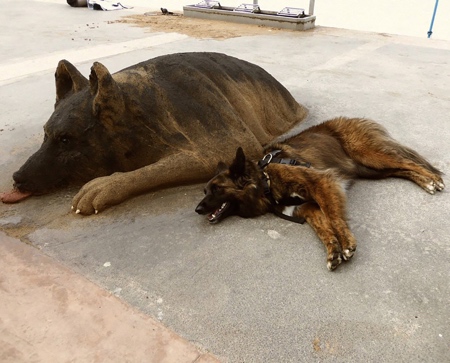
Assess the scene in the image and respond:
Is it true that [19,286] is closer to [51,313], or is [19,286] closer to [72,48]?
[51,313]

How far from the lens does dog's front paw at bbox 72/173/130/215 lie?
12.1 ft

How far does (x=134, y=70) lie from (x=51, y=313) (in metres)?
2.50

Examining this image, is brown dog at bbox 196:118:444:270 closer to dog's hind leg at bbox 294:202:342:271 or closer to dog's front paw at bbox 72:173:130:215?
dog's hind leg at bbox 294:202:342:271

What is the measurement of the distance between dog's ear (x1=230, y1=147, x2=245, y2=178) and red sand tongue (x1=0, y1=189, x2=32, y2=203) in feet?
6.59

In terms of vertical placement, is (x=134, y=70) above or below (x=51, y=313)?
above

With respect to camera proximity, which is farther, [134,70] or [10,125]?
[10,125]

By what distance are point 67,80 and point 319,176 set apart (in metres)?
2.67

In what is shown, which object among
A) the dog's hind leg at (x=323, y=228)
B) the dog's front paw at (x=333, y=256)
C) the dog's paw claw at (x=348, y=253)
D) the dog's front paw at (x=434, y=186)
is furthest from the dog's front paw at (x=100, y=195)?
the dog's front paw at (x=434, y=186)

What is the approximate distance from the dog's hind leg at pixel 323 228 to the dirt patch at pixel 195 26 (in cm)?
758

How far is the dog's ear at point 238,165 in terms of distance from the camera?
342 cm

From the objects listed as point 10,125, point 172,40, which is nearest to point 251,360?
point 10,125

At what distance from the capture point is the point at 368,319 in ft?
8.41

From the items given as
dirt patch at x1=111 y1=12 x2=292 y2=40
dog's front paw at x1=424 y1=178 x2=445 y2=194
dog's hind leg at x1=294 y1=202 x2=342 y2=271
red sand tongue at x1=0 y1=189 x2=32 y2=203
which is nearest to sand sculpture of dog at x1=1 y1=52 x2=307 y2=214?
red sand tongue at x1=0 y1=189 x2=32 y2=203

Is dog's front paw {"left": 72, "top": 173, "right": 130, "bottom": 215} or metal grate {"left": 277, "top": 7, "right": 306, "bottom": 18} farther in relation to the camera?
metal grate {"left": 277, "top": 7, "right": 306, "bottom": 18}
